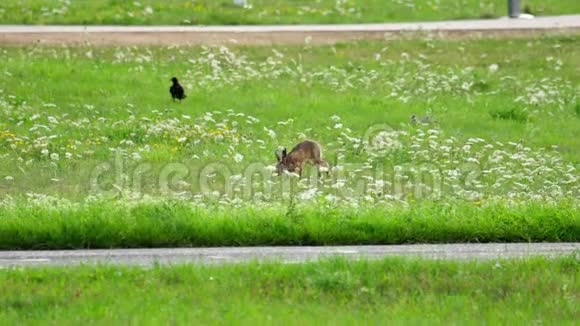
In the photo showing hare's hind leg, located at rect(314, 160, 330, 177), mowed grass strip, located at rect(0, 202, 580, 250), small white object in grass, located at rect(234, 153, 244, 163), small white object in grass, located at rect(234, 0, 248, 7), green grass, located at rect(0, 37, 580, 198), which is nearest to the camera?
mowed grass strip, located at rect(0, 202, 580, 250)

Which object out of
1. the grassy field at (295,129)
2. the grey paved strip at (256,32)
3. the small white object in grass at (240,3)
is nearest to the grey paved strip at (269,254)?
the grassy field at (295,129)

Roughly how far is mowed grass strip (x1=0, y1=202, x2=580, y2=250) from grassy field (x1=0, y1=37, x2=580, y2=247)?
35 mm

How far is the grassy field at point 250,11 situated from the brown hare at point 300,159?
14.8 m

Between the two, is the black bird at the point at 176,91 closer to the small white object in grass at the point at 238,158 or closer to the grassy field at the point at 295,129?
the grassy field at the point at 295,129

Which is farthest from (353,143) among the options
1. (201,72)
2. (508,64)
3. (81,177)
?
(508,64)

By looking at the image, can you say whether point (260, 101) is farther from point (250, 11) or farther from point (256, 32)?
point (250, 11)

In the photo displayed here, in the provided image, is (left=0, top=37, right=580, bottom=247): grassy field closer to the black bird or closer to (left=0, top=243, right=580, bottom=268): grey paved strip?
the black bird

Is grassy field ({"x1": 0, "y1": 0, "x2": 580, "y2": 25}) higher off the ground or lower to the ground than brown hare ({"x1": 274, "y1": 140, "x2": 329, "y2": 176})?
higher

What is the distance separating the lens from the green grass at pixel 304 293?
1007 centimetres

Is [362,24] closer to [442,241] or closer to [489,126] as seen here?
[489,126]

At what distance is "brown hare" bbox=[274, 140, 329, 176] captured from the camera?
18.2m

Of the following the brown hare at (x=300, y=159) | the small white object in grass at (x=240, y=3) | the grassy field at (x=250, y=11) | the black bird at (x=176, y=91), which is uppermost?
the small white object in grass at (x=240, y=3)

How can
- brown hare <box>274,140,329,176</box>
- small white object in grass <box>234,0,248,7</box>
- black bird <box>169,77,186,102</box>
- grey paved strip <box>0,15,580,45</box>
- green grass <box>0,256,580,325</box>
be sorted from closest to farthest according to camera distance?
green grass <box>0,256,580,325</box> → brown hare <box>274,140,329,176</box> → black bird <box>169,77,186,102</box> → grey paved strip <box>0,15,580,45</box> → small white object in grass <box>234,0,248,7</box>

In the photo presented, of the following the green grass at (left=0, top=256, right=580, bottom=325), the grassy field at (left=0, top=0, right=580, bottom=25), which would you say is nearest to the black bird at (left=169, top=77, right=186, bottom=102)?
the grassy field at (left=0, top=0, right=580, bottom=25)
